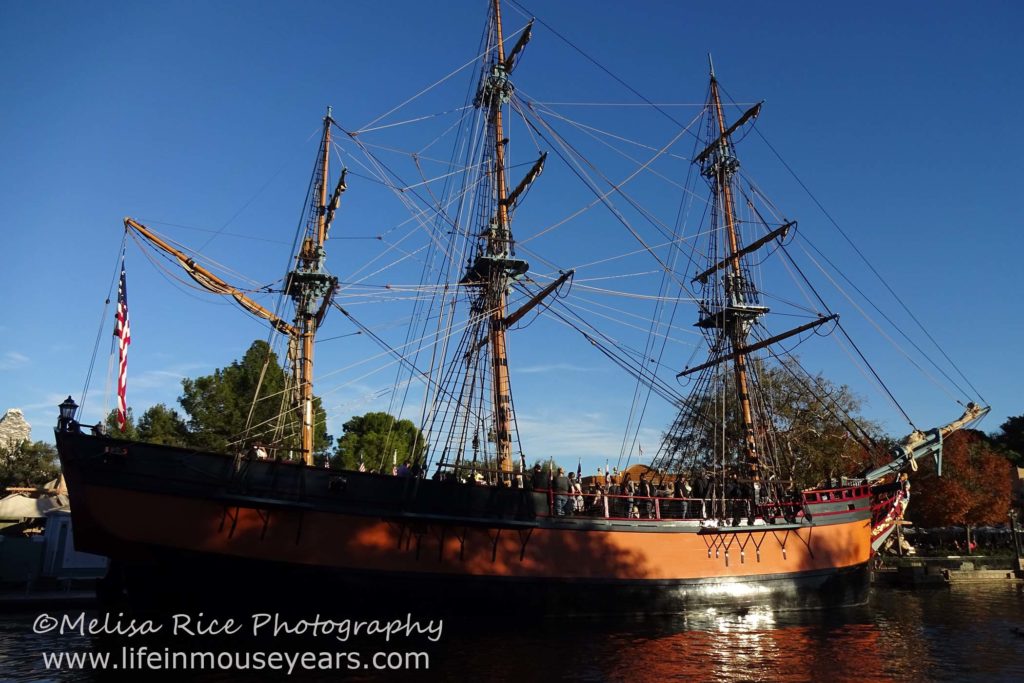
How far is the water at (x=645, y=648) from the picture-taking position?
37.2ft

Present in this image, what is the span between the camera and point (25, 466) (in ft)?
141

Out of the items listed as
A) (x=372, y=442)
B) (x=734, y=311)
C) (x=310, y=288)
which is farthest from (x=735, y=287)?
(x=372, y=442)

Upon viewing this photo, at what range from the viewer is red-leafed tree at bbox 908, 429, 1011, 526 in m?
35.2

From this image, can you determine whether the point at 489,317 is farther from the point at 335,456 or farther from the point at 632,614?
the point at 335,456

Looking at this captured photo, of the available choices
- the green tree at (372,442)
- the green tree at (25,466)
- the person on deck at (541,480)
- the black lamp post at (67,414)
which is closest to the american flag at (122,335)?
the black lamp post at (67,414)

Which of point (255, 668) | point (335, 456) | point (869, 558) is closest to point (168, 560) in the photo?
point (255, 668)

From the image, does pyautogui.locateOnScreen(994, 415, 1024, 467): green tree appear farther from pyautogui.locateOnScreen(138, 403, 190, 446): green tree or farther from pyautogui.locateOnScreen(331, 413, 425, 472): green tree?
pyautogui.locateOnScreen(138, 403, 190, 446): green tree

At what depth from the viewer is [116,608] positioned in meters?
14.3

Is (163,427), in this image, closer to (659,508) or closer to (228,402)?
(228,402)

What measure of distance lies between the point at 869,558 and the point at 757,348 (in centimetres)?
878

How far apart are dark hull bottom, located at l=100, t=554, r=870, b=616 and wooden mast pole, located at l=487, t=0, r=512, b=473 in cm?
426

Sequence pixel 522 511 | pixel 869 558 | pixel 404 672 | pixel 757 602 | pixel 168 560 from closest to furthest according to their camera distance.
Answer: pixel 404 672 → pixel 168 560 → pixel 522 511 → pixel 757 602 → pixel 869 558

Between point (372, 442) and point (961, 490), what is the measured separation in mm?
36601

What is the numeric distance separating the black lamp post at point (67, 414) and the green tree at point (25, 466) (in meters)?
36.1
